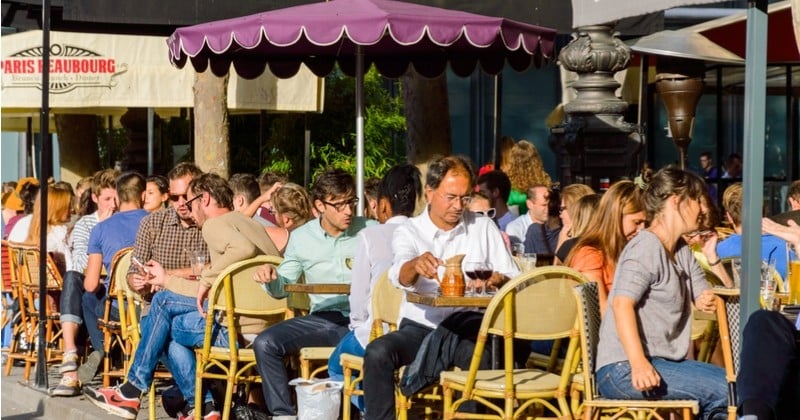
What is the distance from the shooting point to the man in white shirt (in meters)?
6.84

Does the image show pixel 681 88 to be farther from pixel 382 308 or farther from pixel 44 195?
pixel 382 308

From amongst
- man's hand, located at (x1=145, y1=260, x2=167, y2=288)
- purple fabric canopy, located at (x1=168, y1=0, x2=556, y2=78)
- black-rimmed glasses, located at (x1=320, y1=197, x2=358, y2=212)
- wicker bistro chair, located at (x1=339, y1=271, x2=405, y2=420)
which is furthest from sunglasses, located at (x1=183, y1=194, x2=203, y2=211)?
wicker bistro chair, located at (x1=339, y1=271, x2=405, y2=420)

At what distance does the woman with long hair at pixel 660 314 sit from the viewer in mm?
5746

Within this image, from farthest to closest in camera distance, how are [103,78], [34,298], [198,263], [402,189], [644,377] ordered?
[103,78] < [34,298] < [198,263] < [402,189] < [644,377]

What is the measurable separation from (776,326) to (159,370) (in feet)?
17.4

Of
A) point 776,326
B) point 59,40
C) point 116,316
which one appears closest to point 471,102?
point 59,40

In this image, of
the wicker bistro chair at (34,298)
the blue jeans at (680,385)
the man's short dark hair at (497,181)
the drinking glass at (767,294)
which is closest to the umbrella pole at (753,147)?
A: the blue jeans at (680,385)

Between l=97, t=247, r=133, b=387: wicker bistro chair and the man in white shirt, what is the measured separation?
2.74m

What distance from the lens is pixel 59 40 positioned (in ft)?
53.2

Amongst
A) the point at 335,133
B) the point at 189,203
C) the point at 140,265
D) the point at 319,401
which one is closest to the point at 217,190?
the point at 189,203

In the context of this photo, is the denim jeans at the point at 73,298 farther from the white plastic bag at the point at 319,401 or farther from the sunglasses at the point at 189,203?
the white plastic bag at the point at 319,401

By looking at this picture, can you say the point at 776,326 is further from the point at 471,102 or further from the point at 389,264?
the point at 471,102

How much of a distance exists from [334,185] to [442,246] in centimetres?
115

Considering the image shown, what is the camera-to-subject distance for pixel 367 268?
737 cm
